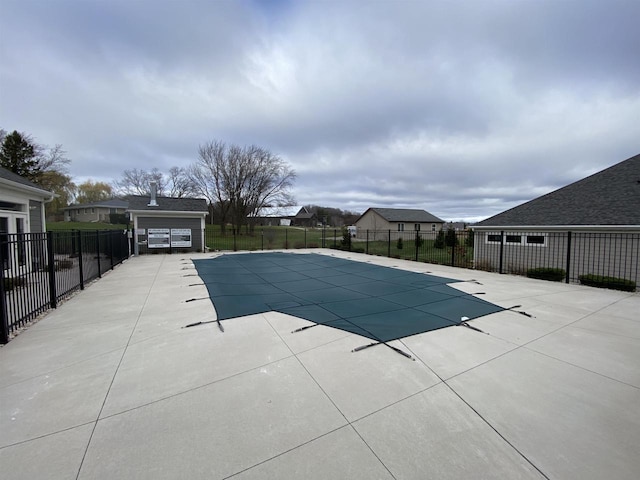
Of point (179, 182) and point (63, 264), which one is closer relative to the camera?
point (63, 264)

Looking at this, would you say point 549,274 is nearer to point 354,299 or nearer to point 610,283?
point 610,283

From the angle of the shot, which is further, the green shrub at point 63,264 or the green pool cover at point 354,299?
the green shrub at point 63,264

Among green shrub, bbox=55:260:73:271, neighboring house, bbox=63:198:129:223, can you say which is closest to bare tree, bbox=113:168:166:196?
neighboring house, bbox=63:198:129:223

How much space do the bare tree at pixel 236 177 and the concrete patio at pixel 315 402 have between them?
91.2ft

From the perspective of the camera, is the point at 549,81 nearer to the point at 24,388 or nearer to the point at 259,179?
the point at 24,388

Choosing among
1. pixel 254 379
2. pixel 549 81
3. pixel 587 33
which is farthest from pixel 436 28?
pixel 254 379

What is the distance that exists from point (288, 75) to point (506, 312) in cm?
1012

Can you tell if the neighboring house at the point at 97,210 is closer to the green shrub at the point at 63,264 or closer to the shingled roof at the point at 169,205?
the shingled roof at the point at 169,205

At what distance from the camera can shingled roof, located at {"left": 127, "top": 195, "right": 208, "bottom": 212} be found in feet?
52.1

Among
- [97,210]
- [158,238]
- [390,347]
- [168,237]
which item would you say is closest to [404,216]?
[168,237]

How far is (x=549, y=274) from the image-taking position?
853 centimetres

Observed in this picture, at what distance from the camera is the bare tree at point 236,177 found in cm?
3008

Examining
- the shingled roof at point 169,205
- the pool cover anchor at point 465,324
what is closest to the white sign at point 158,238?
the shingled roof at point 169,205

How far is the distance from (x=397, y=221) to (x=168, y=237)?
91.2ft
